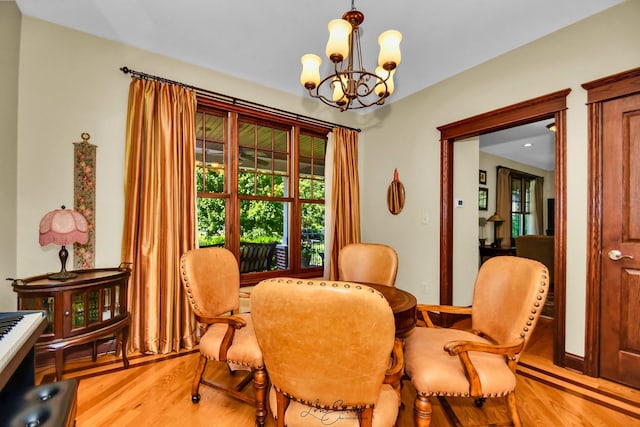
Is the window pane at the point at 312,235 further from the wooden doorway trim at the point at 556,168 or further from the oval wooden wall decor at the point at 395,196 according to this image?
the wooden doorway trim at the point at 556,168

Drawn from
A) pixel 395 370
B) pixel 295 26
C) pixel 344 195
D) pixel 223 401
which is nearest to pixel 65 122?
pixel 295 26

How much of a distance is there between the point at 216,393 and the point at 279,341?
4.51 ft

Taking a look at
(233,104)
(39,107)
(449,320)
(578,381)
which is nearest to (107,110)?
(39,107)

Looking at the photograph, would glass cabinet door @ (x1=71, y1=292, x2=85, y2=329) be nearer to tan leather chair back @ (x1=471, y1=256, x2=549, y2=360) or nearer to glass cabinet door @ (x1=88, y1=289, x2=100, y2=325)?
glass cabinet door @ (x1=88, y1=289, x2=100, y2=325)

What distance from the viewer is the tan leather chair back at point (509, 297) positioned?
1.48m

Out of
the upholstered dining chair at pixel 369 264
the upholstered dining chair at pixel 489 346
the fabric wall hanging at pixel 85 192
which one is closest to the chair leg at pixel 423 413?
the upholstered dining chair at pixel 489 346

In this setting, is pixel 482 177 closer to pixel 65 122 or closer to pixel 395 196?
pixel 395 196

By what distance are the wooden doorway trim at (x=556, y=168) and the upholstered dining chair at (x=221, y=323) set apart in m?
2.32

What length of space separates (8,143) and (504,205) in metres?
7.41

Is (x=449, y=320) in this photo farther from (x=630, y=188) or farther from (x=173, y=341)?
(x=173, y=341)

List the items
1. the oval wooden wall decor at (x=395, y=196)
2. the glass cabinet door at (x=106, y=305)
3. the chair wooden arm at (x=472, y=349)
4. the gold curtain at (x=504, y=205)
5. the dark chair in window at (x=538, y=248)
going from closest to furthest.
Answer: the chair wooden arm at (x=472, y=349)
the glass cabinet door at (x=106, y=305)
the oval wooden wall decor at (x=395, y=196)
the dark chair in window at (x=538, y=248)
the gold curtain at (x=504, y=205)

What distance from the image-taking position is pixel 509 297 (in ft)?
5.46

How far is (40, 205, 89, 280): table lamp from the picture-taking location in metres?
2.06

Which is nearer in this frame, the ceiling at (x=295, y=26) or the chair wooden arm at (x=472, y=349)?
the chair wooden arm at (x=472, y=349)
